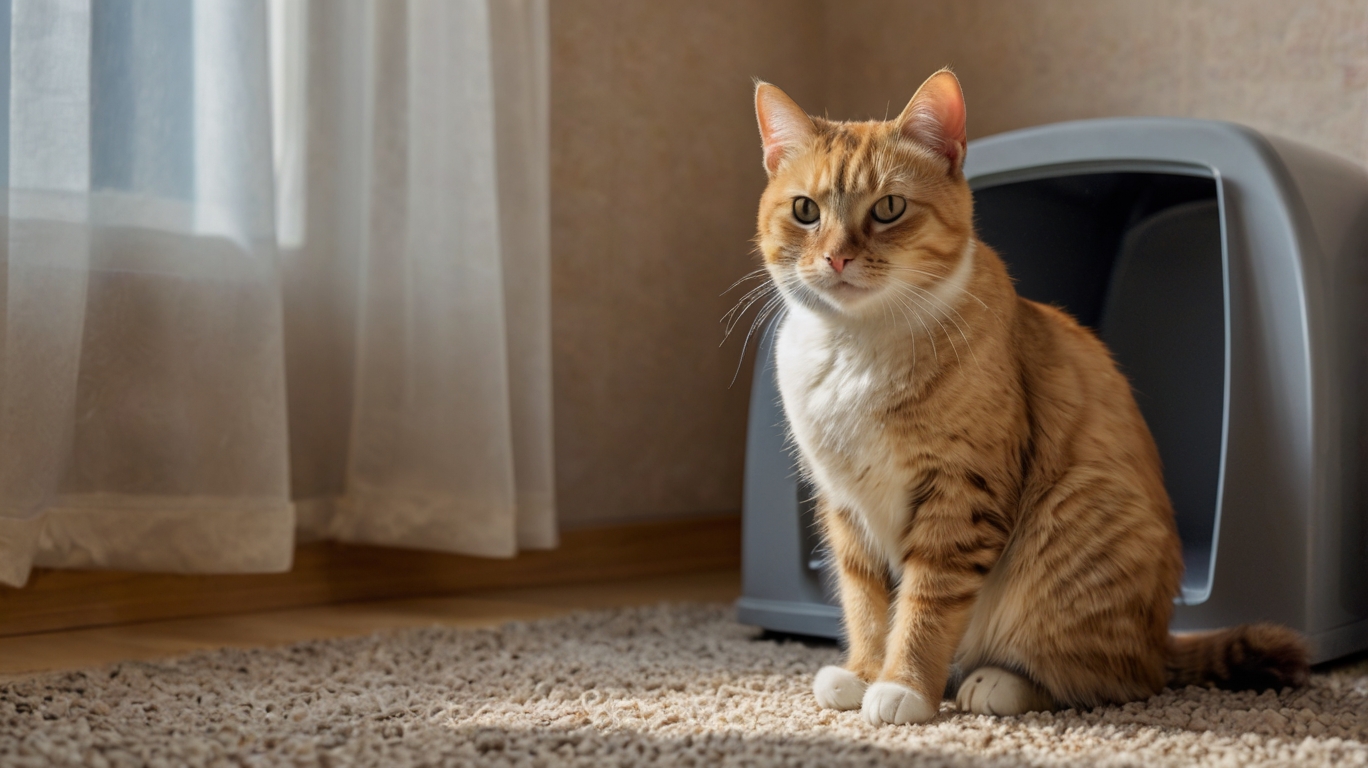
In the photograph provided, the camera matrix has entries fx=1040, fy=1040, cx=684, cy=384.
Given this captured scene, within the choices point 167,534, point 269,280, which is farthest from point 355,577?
point 269,280

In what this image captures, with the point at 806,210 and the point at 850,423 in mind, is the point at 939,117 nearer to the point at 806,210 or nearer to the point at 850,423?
the point at 806,210

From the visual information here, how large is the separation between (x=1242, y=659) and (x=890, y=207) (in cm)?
59

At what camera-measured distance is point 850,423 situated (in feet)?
3.47

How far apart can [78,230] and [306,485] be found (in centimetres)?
56

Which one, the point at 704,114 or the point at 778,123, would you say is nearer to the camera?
the point at 778,123

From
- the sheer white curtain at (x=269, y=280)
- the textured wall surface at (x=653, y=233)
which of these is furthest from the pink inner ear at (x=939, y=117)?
the textured wall surface at (x=653, y=233)

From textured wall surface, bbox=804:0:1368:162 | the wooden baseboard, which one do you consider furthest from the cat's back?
the wooden baseboard

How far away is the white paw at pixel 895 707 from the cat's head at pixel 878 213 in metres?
0.37

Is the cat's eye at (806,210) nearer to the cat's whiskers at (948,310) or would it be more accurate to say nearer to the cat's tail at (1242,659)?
the cat's whiskers at (948,310)

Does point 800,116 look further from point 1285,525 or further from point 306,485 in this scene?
point 306,485

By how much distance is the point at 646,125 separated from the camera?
7.09 ft

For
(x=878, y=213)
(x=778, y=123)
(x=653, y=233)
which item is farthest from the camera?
(x=653, y=233)

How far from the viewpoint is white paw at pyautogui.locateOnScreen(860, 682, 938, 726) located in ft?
3.16

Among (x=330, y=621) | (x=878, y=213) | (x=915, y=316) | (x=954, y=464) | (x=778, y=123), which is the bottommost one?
(x=330, y=621)
